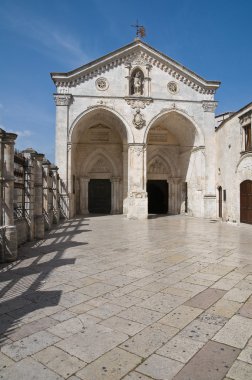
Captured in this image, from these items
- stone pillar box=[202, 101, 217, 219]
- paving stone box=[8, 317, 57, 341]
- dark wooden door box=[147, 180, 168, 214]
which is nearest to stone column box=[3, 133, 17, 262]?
paving stone box=[8, 317, 57, 341]

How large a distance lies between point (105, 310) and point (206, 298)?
1.59 m

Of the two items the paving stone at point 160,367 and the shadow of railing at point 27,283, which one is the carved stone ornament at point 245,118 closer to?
the shadow of railing at point 27,283

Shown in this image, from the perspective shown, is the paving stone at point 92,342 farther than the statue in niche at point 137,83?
No

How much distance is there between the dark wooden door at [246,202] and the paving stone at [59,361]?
Answer: 1385cm

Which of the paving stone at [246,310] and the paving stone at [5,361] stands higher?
the paving stone at [246,310]

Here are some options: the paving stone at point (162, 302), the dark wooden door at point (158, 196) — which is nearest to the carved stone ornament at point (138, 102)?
the dark wooden door at point (158, 196)

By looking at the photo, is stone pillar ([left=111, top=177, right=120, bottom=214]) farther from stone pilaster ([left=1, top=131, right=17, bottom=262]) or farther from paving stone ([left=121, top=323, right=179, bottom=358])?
paving stone ([left=121, top=323, right=179, bottom=358])

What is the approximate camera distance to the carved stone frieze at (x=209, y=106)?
790 inches

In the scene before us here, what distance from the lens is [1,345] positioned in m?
3.16

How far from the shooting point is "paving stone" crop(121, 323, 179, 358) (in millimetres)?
3082

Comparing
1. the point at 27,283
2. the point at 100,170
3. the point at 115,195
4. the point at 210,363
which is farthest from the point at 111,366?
the point at 100,170

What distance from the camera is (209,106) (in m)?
20.1

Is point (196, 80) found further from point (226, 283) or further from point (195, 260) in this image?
point (226, 283)

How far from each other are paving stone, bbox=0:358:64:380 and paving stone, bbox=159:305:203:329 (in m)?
1.58
